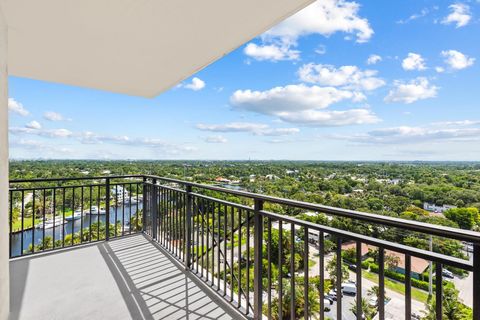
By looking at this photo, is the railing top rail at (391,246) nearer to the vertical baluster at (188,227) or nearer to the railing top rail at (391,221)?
the railing top rail at (391,221)

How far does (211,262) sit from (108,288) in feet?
3.35

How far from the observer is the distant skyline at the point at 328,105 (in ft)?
45.9

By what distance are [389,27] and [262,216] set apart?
1979 cm

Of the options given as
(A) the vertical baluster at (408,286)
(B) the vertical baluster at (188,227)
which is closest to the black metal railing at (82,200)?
(B) the vertical baluster at (188,227)

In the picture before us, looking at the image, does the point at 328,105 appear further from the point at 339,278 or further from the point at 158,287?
the point at 339,278

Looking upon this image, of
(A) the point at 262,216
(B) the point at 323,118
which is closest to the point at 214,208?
(A) the point at 262,216

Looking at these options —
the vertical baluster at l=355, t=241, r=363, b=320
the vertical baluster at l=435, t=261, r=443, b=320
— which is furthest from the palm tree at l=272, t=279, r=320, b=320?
the vertical baluster at l=435, t=261, r=443, b=320

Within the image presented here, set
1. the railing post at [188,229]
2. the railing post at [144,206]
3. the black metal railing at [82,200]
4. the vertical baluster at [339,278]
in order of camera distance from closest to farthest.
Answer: the vertical baluster at [339,278], the railing post at [188,229], the black metal railing at [82,200], the railing post at [144,206]

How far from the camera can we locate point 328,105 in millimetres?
30156

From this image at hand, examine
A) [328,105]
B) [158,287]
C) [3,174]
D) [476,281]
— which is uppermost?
[328,105]

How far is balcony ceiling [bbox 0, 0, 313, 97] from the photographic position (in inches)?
76.5

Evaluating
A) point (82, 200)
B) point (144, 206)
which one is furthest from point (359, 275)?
point (82, 200)

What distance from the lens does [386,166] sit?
1888cm

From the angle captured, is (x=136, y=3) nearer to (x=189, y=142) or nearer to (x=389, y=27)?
(x=389, y=27)
